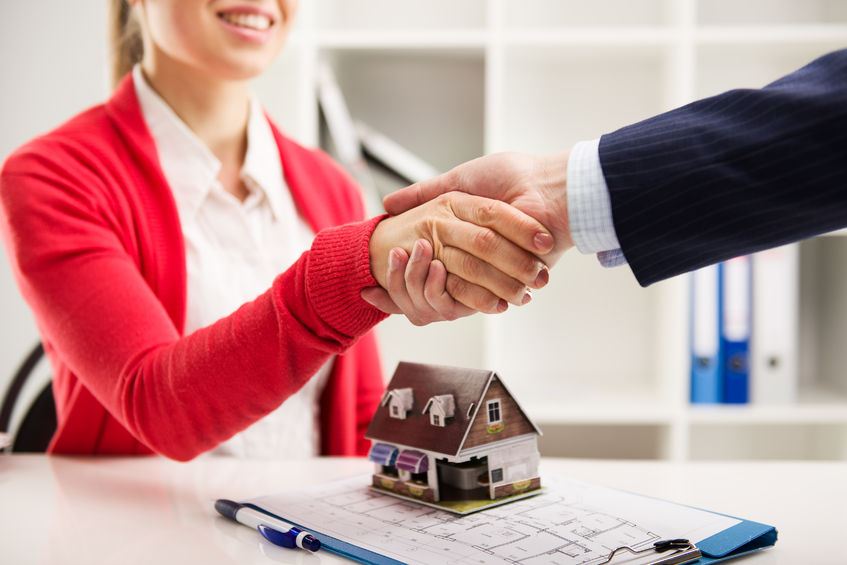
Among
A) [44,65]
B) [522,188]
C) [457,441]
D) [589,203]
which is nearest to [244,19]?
[522,188]

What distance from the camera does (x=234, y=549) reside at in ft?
2.39

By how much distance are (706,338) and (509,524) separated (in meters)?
1.24

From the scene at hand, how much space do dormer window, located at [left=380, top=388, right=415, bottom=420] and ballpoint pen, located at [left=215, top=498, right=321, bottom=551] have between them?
175 millimetres

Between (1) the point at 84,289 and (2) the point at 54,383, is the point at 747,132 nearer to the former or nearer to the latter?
(1) the point at 84,289

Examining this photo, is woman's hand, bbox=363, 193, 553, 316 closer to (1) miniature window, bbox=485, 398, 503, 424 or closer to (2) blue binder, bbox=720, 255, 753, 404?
(1) miniature window, bbox=485, 398, 503, 424

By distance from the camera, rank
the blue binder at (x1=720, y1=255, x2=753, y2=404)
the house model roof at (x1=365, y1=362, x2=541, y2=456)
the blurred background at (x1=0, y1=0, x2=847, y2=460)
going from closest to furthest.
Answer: the house model roof at (x1=365, y1=362, x2=541, y2=456) → the blue binder at (x1=720, y1=255, x2=753, y2=404) → the blurred background at (x1=0, y1=0, x2=847, y2=460)

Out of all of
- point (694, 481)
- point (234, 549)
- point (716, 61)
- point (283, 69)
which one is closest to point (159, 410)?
point (234, 549)

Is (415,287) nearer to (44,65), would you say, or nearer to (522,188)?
(522,188)

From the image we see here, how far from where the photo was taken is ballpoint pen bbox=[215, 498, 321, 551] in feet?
2.36

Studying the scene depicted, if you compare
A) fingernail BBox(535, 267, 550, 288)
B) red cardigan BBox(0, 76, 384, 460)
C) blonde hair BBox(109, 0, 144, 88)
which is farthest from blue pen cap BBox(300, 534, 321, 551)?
blonde hair BBox(109, 0, 144, 88)

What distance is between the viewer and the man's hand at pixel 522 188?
2.93 feet

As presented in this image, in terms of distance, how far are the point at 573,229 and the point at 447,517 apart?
1.10 ft

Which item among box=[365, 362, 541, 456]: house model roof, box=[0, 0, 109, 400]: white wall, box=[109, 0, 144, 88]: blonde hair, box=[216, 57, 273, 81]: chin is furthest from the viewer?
box=[0, 0, 109, 400]: white wall

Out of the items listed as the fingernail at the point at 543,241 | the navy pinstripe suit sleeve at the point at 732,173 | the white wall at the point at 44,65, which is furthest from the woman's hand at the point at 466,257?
the white wall at the point at 44,65
